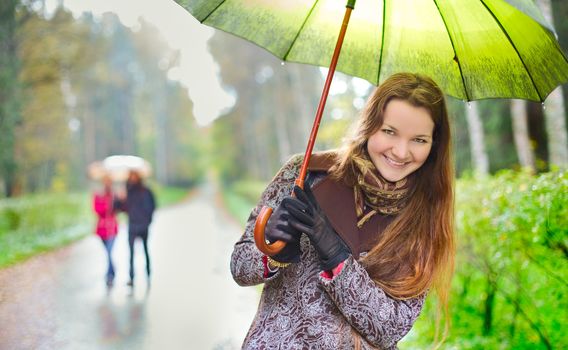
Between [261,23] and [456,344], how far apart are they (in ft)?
13.8

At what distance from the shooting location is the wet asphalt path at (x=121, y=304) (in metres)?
6.41

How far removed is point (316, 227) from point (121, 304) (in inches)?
258

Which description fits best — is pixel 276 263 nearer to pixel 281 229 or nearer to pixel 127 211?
pixel 281 229

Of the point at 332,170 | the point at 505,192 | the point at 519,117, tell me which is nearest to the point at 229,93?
the point at 519,117

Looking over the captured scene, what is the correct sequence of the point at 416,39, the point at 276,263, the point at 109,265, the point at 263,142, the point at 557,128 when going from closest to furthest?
the point at 276,263 < the point at 416,39 < the point at 557,128 < the point at 109,265 < the point at 263,142

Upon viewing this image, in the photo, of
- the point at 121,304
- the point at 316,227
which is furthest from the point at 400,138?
the point at 121,304

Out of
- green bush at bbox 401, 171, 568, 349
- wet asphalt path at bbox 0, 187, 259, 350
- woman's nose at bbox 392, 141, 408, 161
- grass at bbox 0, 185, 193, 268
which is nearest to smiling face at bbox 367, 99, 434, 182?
woman's nose at bbox 392, 141, 408, 161

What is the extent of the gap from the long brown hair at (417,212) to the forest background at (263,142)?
10.1 inches

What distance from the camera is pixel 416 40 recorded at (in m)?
2.85

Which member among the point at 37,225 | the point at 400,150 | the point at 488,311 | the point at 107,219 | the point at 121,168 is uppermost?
the point at 400,150

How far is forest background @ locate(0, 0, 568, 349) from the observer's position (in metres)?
5.24

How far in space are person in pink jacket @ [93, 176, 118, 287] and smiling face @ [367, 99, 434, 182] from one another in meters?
7.58

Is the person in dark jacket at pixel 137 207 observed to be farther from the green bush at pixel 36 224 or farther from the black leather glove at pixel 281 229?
the black leather glove at pixel 281 229

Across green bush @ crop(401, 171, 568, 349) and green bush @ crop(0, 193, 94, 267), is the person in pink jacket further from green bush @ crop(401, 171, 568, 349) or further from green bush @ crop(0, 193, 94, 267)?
green bush @ crop(401, 171, 568, 349)
